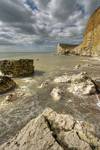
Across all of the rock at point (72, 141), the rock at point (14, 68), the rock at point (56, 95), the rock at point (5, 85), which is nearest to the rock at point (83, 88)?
the rock at point (56, 95)

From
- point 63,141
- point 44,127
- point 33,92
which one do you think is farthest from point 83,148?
point 33,92

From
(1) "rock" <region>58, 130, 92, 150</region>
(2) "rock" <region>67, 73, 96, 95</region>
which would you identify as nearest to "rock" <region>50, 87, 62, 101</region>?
(2) "rock" <region>67, 73, 96, 95</region>

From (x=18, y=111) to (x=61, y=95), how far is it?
386 cm

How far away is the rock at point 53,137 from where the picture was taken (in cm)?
494

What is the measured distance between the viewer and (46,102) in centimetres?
1109

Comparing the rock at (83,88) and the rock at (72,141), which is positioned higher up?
the rock at (72,141)

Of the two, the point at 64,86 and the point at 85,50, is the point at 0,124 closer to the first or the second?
the point at 64,86

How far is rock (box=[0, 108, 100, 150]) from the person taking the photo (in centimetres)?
494

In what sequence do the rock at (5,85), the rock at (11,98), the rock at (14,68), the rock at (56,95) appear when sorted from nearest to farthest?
the rock at (11,98) < the rock at (56,95) < the rock at (5,85) < the rock at (14,68)

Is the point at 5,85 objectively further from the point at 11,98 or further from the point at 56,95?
the point at 56,95

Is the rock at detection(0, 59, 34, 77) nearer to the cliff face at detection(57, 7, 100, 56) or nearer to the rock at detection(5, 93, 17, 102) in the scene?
the rock at detection(5, 93, 17, 102)

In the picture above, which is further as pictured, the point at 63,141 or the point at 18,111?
the point at 18,111

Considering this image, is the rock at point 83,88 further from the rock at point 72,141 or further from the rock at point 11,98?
the rock at point 72,141

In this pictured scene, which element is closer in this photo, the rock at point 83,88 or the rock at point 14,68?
the rock at point 83,88
